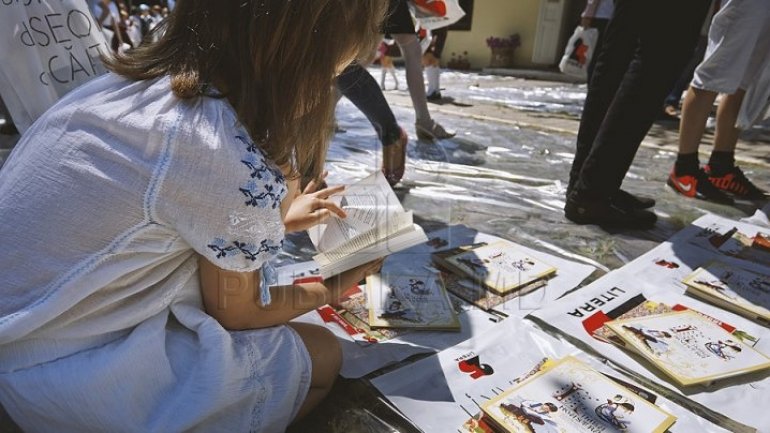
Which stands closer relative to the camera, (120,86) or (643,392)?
(120,86)

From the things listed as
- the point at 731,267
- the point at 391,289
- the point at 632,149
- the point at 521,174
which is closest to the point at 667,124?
the point at 521,174

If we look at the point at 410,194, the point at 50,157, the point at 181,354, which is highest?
the point at 50,157

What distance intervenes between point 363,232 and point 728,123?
1637 millimetres

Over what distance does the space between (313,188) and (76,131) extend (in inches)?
19.2

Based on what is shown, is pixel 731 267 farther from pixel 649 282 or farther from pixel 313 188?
pixel 313 188

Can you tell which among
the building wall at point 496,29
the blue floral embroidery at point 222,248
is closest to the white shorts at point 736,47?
the blue floral embroidery at point 222,248

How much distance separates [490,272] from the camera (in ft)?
3.85

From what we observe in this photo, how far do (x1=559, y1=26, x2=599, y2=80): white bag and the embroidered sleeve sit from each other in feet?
5.90

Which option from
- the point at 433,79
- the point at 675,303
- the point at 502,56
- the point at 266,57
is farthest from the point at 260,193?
the point at 502,56

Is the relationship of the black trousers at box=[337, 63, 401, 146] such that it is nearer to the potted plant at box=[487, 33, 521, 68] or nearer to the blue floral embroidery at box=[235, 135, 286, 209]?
the blue floral embroidery at box=[235, 135, 286, 209]

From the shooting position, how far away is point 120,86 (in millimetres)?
588

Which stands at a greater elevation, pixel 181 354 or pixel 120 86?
pixel 120 86

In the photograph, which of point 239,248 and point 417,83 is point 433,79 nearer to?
point 417,83

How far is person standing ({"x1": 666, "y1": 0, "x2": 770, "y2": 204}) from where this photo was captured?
1574 millimetres
